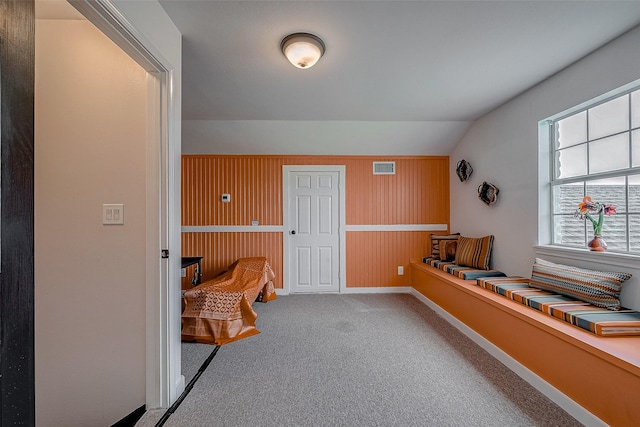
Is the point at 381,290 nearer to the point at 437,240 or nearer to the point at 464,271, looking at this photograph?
the point at 437,240

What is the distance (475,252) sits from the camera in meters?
3.11

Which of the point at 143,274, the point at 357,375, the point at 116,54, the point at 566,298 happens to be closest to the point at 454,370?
the point at 357,375

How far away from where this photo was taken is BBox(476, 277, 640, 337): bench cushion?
150 centimetres

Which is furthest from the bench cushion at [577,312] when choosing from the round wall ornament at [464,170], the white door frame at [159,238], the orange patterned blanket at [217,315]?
the white door frame at [159,238]

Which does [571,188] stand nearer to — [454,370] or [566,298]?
[566,298]

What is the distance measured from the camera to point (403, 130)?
11.6ft

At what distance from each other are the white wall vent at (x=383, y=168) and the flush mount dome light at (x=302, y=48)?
2333 mm

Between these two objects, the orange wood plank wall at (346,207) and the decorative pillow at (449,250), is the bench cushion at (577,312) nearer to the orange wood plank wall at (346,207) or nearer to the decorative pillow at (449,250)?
the decorative pillow at (449,250)

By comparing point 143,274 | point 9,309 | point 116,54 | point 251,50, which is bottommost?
point 143,274

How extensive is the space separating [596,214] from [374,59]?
84.9 inches

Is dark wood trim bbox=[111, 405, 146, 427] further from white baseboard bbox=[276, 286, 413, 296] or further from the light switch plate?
white baseboard bbox=[276, 286, 413, 296]

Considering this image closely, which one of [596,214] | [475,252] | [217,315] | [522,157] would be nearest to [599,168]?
[596,214]

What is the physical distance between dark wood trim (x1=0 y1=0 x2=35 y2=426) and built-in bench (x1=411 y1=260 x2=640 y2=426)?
235 centimetres

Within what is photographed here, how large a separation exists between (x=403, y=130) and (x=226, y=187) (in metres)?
2.69
